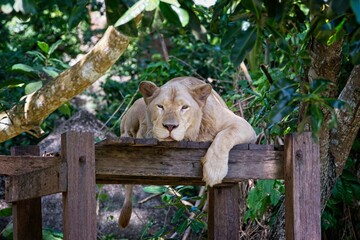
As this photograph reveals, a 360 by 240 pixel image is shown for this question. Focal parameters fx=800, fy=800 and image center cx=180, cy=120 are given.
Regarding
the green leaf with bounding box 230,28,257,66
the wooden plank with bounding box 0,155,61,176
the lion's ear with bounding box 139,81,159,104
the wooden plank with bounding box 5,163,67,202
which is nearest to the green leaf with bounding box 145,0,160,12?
the green leaf with bounding box 230,28,257,66

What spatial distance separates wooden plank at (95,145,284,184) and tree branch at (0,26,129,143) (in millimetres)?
945

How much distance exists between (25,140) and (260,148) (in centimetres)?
560

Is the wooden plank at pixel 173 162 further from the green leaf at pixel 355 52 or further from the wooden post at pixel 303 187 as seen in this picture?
the green leaf at pixel 355 52

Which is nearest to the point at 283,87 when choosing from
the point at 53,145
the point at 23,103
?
the point at 23,103

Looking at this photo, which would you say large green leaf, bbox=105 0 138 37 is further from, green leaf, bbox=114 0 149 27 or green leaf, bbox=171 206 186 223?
green leaf, bbox=171 206 186 223

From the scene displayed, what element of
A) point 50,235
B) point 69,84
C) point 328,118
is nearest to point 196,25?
point 69,84

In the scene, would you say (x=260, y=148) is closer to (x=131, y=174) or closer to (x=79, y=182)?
(x=131, y=174)

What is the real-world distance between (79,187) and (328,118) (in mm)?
2080

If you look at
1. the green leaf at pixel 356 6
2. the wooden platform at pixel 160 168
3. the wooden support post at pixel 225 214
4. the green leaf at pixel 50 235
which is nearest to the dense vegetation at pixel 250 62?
the green leaf at pixel 356 6

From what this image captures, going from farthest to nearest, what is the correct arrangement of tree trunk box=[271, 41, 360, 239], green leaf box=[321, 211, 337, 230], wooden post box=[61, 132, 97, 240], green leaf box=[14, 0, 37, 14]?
green leaf box=[321, 211, 337, 230], tree trunk box=[271, 41, 360, 239], wooden post box=[61, 132, 97, 240], green leaf box=[14, 0, 37, 14]

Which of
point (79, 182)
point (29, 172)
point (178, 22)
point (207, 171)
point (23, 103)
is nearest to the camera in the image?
point (178, 22)

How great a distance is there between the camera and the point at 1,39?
389 inches

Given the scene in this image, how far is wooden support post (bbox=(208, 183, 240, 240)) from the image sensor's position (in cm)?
584

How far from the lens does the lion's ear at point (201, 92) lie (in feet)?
17.2
